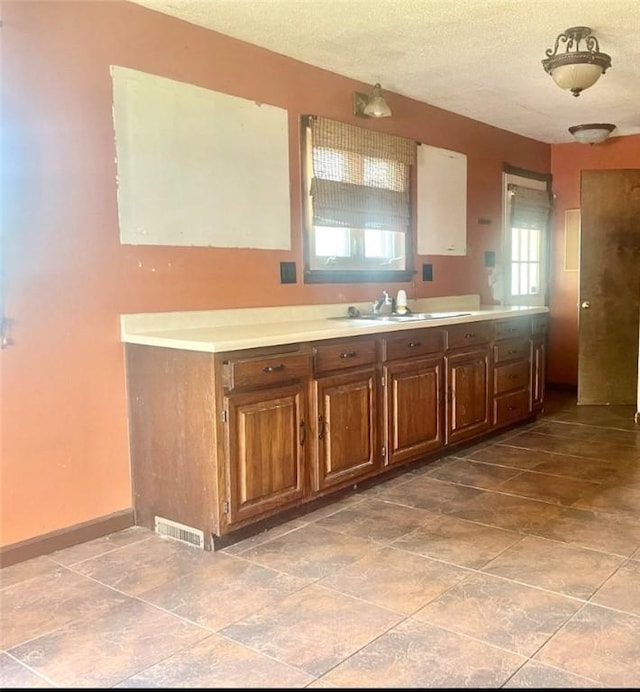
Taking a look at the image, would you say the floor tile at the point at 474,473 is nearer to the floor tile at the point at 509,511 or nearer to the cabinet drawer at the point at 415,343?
the floor tile at the point at 509,511

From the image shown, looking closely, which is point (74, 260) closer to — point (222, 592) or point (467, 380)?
point (222, 592)

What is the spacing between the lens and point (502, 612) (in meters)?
2.20

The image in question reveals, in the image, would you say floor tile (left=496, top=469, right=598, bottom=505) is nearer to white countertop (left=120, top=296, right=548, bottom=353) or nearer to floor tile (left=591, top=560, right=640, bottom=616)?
floor tile (left=591, top=560, right=640, bottom=616)

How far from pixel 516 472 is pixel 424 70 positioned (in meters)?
2.30

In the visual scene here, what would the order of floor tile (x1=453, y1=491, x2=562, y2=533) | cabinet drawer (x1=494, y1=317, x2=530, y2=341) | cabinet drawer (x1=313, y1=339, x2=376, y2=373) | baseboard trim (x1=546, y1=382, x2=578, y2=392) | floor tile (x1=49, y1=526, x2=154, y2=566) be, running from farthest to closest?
1. baseboard trim (x1=546, y1=382, x2=578, y2=392)
2. cabinet drawer (x1=494, y1=317, x2=530, y2=341)
3. cabinet drawer (x1=313, y1=339, x2=376, y2=373)
4. floor tile (x1=453, y1=491, x2=562, y2=533)
5. floor tile (x1=49, y1=526, x2=154, y2=566)

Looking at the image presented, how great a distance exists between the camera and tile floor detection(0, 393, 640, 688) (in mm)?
1885

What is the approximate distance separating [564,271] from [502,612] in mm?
4703

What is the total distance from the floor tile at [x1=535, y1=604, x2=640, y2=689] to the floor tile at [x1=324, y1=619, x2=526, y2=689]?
141mm

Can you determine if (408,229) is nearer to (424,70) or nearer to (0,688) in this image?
(424,70)

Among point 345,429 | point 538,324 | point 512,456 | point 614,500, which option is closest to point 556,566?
point 614,500

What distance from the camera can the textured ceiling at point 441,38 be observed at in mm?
2986

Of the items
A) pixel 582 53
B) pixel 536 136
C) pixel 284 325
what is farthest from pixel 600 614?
pixel 536 136

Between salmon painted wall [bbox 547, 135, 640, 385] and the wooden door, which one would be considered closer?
the wooden door

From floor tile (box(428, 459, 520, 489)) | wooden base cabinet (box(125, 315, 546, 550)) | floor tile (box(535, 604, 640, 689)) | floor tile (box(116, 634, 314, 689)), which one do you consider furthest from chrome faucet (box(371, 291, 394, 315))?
floor tile (box(116, 634, 314, 689))
